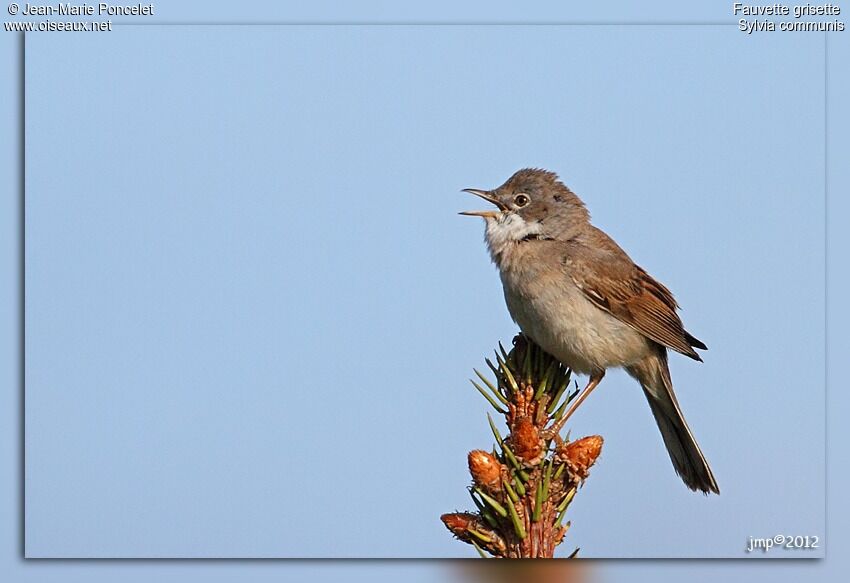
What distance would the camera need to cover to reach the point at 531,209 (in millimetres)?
6867

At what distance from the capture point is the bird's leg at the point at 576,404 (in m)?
4.59

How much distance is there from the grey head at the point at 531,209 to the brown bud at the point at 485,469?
9.04ft

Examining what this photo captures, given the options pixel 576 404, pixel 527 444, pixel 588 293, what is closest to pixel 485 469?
pixel 527 444

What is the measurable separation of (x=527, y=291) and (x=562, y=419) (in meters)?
1.71

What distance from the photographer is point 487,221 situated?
688 cm

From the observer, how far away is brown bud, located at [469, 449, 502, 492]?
13.6 feet

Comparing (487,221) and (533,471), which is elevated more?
(487,221)

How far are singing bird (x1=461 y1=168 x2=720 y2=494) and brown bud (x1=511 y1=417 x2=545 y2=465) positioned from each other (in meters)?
1.92

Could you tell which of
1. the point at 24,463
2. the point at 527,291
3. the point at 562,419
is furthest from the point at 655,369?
the point at 24,463

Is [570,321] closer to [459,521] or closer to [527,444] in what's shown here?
[527,444]

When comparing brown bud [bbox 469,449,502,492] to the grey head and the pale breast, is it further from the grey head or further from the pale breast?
the grey head

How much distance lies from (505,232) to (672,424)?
1561 mm

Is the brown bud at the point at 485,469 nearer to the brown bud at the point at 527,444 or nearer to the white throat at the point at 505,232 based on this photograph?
the brown bud at the point at 527,444

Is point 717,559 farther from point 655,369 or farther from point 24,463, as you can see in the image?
point 24,463
